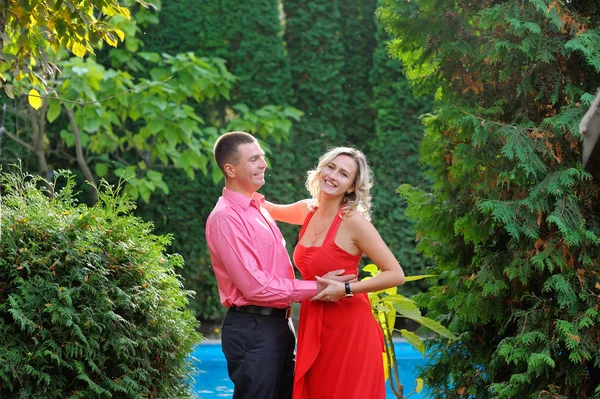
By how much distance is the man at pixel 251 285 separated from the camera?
151 inches

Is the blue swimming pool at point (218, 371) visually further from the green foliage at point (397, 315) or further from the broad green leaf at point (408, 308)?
the broad green leaf at point (408, 308)

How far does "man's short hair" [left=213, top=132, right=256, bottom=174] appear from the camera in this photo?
4.13m

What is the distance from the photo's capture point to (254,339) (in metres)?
3.88

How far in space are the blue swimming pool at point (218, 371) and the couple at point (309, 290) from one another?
362 cm

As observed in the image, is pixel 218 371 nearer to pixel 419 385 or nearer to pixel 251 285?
pixel 419 385

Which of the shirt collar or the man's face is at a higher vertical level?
the man's face

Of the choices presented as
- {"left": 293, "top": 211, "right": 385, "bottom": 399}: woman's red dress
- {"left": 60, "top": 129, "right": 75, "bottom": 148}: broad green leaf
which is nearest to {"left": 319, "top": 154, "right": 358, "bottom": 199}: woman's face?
{"left": 293, "top": 211, "right": 385, "bottom": 399}: woman's red dress

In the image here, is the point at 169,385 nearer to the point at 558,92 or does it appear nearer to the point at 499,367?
the point at 499,367

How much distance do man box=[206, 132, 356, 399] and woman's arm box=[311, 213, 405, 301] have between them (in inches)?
3.7

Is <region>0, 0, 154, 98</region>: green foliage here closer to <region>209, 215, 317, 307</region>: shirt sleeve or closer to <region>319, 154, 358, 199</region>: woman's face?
<region>209, 215, 317, 307</region>: shirt sleeve

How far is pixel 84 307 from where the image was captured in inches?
158

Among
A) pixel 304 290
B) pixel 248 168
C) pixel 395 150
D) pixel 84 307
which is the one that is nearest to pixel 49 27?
pixel 248 168

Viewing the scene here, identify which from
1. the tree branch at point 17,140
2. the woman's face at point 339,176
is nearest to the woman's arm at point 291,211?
the woman's face at point 339,176

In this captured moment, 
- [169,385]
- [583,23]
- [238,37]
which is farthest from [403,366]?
[583,23]
